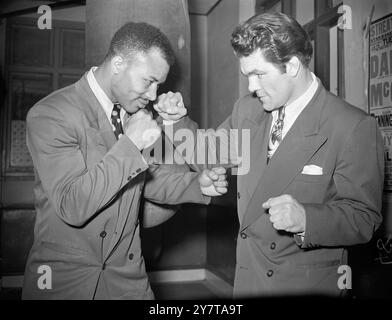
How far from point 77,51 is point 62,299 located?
4.89 ft

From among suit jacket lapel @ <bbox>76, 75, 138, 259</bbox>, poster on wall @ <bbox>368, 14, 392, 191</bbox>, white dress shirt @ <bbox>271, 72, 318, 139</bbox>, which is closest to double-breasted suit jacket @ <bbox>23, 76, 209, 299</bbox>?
suit jacket lapel @ <bbox>76, 75, 138, 259</bbox>

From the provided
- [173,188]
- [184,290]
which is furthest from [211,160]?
[184,290]

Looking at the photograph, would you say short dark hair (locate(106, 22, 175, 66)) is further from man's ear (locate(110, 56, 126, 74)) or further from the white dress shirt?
the white dress shirt

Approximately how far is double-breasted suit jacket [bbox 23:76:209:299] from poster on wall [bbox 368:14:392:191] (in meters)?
0.87

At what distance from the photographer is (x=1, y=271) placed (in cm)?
202

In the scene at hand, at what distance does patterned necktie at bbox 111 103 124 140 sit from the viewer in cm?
105

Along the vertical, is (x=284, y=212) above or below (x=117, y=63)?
below

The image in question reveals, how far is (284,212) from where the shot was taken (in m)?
0.81

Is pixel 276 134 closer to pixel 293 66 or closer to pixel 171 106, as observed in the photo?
pixel 293 66

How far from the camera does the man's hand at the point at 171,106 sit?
112cm

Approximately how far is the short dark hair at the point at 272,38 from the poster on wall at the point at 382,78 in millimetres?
455

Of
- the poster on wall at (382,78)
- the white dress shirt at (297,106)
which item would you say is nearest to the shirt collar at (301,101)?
the white dress shirt at (297,106)

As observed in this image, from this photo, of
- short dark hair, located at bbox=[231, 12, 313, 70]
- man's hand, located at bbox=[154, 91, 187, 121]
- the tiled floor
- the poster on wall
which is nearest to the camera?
short dark hair, located at bbox=[231, 12, 313, 70]

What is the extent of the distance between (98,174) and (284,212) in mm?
431
